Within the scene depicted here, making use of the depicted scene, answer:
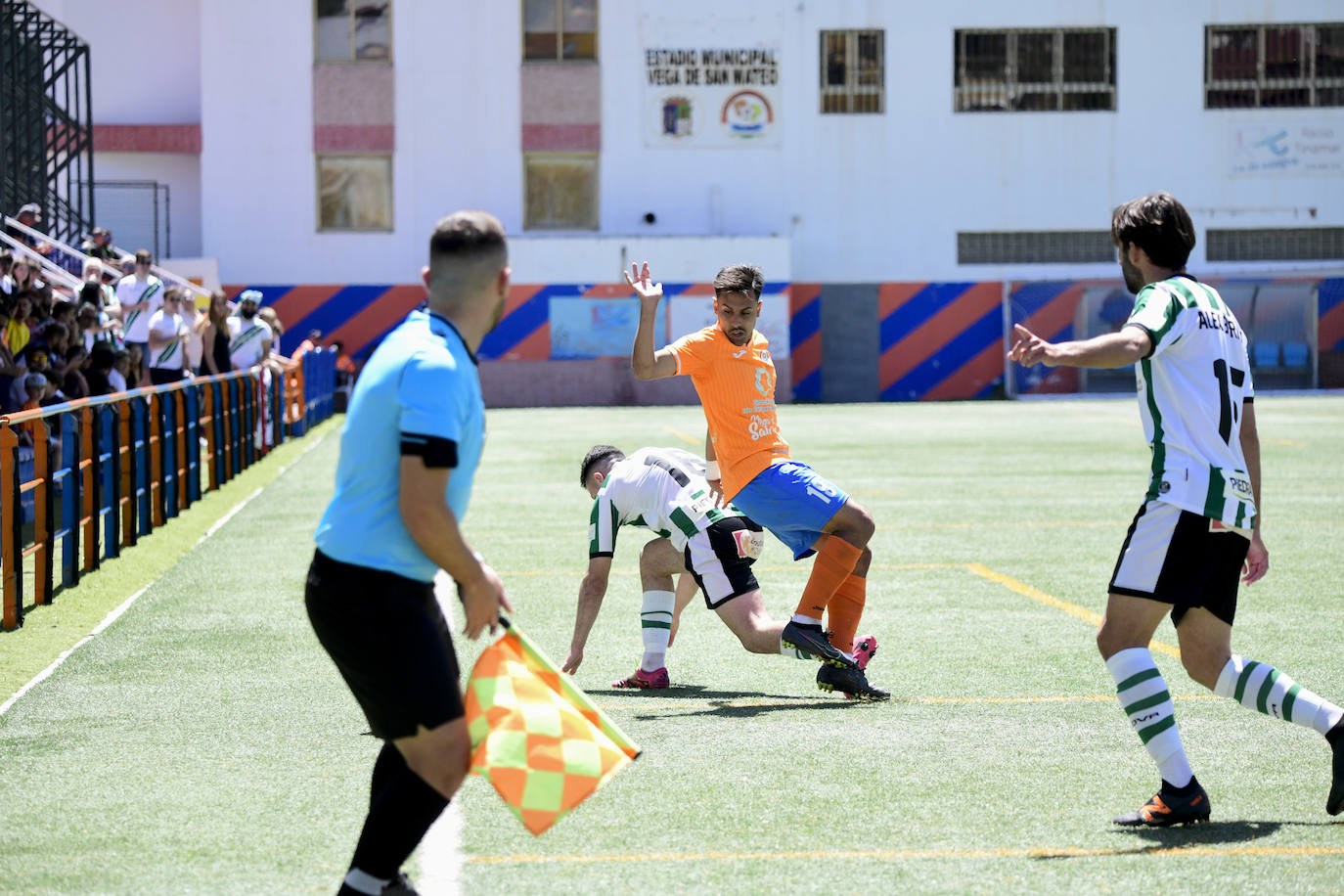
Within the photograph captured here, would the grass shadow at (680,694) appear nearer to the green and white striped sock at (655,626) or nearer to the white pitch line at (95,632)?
the green and white striped sock at (655,626)

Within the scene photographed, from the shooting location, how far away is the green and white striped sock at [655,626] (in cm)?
748

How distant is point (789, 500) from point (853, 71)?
3384cm

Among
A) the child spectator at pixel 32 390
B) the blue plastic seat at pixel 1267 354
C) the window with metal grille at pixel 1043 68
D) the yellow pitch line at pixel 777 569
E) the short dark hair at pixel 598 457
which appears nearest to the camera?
the short dark hair at pixel 598 457

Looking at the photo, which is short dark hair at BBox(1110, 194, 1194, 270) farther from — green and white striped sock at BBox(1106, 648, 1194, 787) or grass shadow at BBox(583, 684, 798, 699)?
grass shadow at BBox(583, 684, 798, 699)

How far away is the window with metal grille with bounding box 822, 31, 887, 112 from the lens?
39531 mm

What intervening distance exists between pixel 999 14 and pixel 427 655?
38407mm

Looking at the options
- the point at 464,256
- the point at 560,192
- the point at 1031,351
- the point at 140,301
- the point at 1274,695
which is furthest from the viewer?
the point at 560,192

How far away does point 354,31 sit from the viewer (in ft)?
127

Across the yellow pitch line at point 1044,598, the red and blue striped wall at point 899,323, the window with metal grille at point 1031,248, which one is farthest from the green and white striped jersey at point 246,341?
the window with metal grille at point 1031,248

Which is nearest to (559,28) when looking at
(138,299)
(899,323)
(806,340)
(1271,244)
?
(806,340)

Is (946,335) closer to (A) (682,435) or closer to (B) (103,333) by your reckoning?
(A) (682,435)

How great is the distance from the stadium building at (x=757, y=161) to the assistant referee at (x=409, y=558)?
3391 cm

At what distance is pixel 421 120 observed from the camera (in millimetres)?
38781

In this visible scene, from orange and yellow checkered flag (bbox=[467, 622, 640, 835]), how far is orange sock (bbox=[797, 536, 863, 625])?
10.2ft
